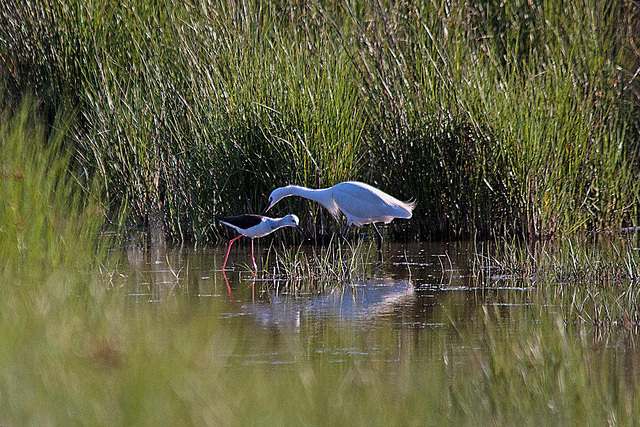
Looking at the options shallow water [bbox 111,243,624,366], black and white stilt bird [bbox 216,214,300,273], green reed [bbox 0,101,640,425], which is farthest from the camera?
black and white stilt bird [bbox 216,214,300,273]

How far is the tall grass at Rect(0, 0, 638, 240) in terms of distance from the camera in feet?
33.1

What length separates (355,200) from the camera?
945 centimetres

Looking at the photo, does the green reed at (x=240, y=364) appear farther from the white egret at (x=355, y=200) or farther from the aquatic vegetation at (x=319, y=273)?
the white egret at (x=355, y=200)

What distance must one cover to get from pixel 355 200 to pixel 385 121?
59.7 inches

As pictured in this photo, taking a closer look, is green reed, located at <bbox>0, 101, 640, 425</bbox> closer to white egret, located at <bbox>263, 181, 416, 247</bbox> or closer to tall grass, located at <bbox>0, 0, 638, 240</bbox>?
white egret, located at <bbox>263, 181, 416, 247</bbox>

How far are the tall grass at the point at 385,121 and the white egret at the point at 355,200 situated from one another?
74cm

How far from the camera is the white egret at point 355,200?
9.42m

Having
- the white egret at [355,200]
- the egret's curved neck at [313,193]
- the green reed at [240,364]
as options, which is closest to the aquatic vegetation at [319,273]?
the white egret at [355,200]

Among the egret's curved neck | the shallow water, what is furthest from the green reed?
the egret's curved neck

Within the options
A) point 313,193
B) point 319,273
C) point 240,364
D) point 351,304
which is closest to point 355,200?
point 313,193

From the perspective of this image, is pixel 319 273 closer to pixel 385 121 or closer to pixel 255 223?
pixel 255 223

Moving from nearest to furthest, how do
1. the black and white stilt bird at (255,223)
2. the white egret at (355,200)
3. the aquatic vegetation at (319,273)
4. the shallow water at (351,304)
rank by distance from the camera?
the shallow water at (351,304)
the aquatic vegetation at (319,273)
the black and white stilt bird at (255,223)
the white egret at (355,200)

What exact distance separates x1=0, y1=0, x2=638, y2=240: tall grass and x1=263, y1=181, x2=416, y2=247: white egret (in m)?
0.74

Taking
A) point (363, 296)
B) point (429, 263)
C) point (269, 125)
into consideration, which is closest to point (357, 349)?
point (363, 296)
